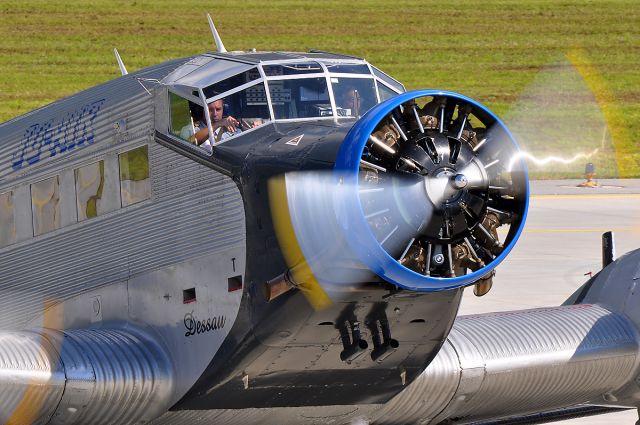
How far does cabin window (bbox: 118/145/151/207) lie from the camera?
13.5 m

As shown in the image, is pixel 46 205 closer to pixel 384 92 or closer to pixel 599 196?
pixel 384 92

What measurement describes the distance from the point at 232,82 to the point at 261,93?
0.33 meters

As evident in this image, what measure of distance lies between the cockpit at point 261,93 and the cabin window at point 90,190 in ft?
4.04

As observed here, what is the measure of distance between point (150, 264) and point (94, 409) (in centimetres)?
162

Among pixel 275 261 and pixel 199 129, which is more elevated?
pixel 199 129

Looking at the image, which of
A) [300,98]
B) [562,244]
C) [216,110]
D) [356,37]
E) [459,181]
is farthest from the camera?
[356,37]

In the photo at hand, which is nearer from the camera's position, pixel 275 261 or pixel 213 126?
pixel 275 261

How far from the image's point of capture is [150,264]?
536 inches

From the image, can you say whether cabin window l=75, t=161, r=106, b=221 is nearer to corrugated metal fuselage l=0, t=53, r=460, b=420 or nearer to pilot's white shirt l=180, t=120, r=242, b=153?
corrugated metal fuselage l=0, t=53, r=460, b=420

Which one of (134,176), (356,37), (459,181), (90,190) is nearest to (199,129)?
(134,176)

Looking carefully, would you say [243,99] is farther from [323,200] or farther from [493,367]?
[493,367]

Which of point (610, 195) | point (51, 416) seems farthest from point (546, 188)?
point (51, 416)

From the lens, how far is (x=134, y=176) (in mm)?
13664

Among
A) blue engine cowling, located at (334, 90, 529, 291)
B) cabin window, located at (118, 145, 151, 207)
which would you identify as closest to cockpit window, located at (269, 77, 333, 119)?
blue engine cowling, located at (334, 90, 529, 291)
